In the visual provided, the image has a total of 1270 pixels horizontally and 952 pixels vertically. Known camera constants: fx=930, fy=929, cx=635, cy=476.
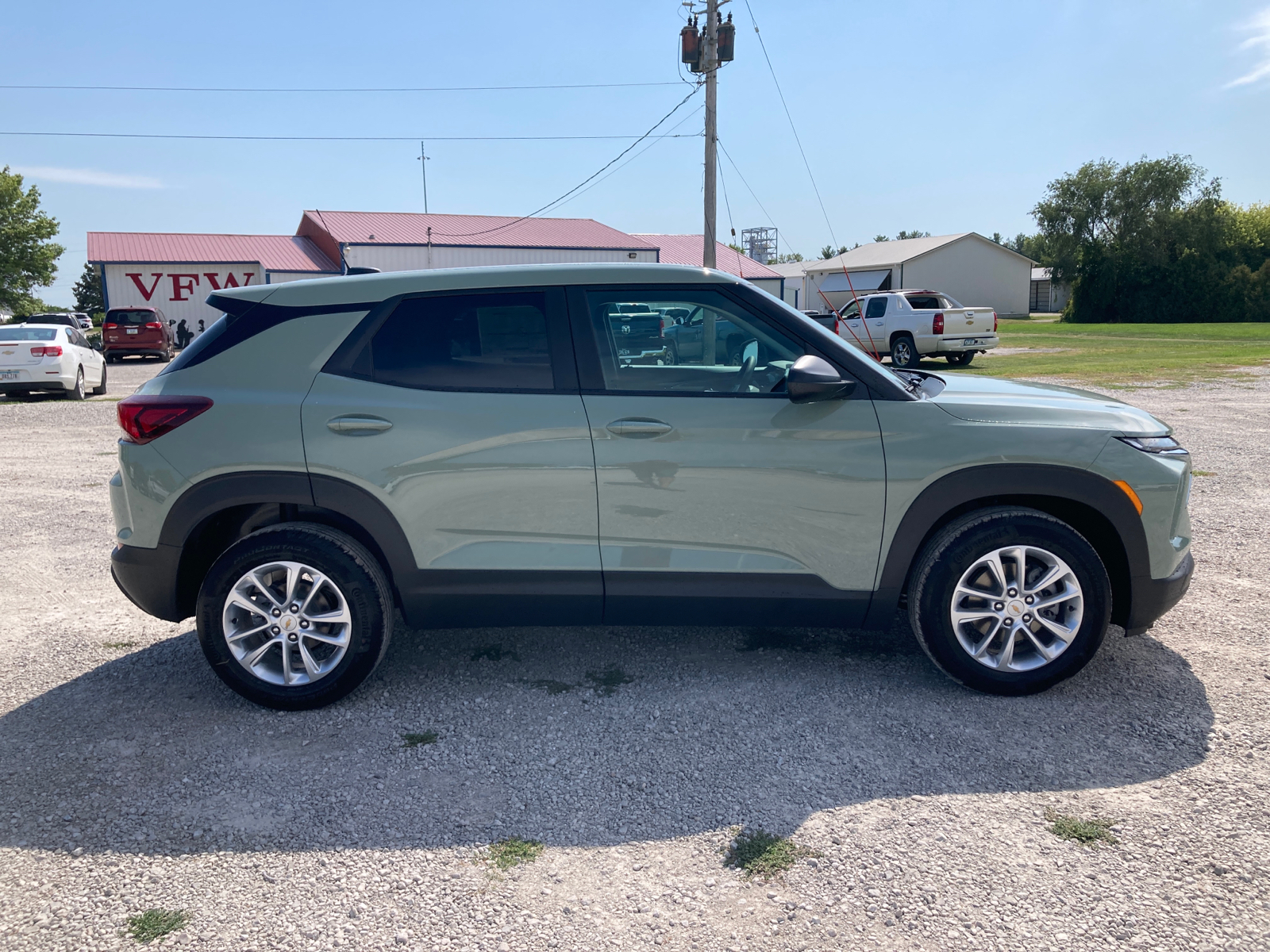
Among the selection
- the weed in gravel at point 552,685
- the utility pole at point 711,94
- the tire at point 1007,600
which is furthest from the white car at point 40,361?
the tire at point 1007,600

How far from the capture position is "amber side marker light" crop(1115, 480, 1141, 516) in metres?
3.79

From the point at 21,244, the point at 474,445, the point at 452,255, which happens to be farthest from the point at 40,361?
the point at 21,244

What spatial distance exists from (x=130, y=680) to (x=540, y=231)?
42777 mm

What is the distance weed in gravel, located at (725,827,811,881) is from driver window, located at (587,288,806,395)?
1.72 m

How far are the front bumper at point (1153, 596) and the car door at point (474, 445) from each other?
7.35ft

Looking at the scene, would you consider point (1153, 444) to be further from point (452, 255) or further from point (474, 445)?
point (452, 255)

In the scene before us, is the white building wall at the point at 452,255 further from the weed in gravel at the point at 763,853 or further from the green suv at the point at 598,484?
the weed in gravel at the point at 763,853

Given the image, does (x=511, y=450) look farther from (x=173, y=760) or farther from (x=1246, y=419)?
(x=1246, y=419)

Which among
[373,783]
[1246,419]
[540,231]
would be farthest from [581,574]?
[540,231]

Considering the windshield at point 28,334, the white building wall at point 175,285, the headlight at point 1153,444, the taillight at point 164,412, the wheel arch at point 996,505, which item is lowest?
the wheel arch at point 996,505

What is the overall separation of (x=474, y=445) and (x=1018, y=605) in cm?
232

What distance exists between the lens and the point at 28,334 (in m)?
17.0

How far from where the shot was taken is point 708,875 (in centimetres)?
276

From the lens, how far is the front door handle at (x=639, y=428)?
3.75m
